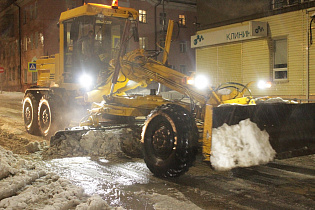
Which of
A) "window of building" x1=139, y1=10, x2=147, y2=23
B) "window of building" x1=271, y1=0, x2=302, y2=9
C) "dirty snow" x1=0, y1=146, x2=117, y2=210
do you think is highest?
"window of building" x1=139, y1=10, x2=147, y2=23

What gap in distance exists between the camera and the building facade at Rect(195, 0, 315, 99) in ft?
61.0

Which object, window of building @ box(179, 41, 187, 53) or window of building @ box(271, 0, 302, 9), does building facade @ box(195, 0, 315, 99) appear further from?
window of building @ box(179, 41, 187, 53)

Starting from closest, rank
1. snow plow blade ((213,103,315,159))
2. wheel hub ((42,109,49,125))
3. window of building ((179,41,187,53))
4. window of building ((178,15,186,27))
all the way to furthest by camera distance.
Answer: snow plow blade ((213,103,315,159))
wheel hub ((42,109,49,125))
window of building ((179,41,187,53))
window of building ((178,15,186,27))

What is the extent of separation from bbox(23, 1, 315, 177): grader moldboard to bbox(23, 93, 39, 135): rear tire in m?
0.03

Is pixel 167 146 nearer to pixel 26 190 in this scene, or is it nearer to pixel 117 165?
pixel 117 165

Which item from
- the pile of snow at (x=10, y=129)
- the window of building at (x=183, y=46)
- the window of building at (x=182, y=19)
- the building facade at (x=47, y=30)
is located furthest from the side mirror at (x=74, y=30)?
the window of building at (x=182, y=19)

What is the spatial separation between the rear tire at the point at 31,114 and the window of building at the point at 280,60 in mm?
13263

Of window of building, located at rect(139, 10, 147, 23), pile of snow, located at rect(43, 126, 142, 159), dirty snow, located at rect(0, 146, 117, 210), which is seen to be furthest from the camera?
window of building, located at rect(139, 10, 147, 23)

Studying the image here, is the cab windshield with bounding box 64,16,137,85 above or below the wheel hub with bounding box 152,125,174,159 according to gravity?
above

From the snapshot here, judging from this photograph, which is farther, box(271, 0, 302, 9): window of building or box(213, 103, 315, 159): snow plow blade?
box(271, 0, 302, 9): window of building

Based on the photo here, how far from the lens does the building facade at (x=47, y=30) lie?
37.6 m

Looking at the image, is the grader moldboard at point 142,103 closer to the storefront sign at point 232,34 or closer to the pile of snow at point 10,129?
the pile of snow at point 10,129

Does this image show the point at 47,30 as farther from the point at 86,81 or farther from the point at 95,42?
the point at 95,42

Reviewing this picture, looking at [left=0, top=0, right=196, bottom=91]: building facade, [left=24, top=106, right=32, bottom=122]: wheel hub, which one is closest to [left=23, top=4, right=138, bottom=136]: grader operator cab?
[left=24, top=106, right=32, bottom=122]: wheel hub
